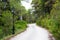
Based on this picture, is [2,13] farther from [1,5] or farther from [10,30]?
[10,30]

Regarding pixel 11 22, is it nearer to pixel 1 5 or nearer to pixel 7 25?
pixel 7 25

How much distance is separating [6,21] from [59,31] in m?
10.7

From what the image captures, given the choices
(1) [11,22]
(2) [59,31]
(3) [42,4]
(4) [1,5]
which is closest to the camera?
(2) [59,31]

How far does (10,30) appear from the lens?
27094 millimetres

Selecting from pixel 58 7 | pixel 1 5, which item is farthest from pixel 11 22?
pixel 58 7

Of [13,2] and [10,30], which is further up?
[13,2]

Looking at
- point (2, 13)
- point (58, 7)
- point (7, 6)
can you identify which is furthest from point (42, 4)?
point (58, 7)

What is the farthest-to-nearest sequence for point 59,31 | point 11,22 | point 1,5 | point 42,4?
1. point 42,4
2. point 11,22
3. point 1,5
4. point 59,31

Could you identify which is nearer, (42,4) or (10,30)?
(10,30)

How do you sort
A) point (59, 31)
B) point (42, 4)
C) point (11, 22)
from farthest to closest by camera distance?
point (42, 4) → point (11, 22) → point (59, 31)

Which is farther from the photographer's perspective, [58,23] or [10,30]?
[10,30]

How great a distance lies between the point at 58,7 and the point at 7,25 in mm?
10493

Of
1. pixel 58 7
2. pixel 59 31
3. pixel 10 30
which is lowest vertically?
pixel 10 30

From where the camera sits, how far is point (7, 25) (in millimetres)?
25141
